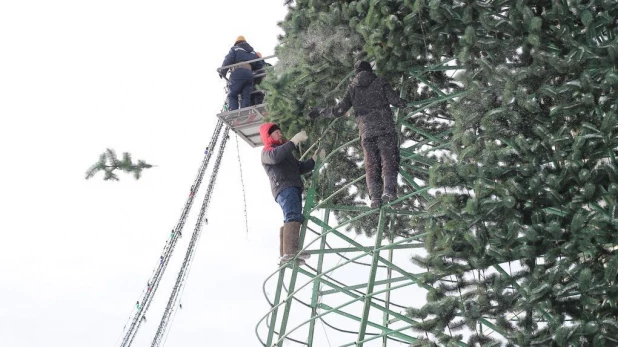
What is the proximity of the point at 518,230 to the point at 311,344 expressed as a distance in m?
3.95

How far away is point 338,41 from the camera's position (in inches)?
405

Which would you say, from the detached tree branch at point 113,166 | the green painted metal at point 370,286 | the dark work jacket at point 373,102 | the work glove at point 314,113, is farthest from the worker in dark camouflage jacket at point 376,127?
the detached tree branch at point 113,166

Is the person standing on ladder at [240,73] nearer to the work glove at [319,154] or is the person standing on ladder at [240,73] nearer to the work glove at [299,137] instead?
the work glove at [319,154]

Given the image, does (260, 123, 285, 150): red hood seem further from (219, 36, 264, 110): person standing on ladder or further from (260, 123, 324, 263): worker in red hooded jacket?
(219, 36, 264, 110): person standing on ladder

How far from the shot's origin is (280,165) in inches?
430

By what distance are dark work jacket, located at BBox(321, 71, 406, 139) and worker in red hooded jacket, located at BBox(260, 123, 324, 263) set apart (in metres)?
0.91

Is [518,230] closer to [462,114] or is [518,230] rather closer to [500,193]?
[500,193]

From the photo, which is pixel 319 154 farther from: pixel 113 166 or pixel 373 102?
pixel 113 166

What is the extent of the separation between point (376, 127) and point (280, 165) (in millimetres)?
1316

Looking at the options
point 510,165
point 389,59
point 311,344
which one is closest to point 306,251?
point 311,344

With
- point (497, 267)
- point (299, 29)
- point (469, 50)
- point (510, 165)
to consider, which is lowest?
point (497, 267)

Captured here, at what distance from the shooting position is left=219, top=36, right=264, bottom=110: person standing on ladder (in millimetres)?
13383

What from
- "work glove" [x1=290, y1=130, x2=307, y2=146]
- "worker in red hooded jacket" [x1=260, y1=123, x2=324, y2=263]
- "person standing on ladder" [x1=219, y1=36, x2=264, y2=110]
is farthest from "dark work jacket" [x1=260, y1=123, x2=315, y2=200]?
"person standing on ladder" [x1=219, y1=36, x2=264, y2=110]

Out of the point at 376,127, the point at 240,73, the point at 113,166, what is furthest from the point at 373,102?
the point at 240,73
